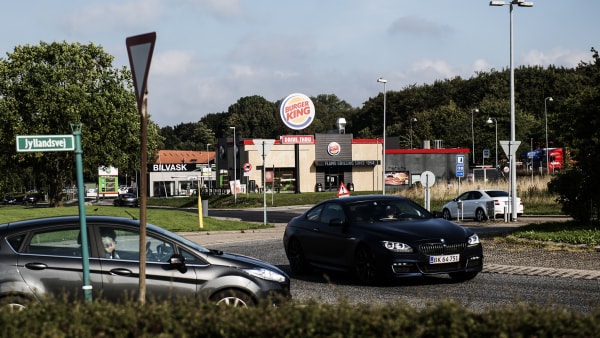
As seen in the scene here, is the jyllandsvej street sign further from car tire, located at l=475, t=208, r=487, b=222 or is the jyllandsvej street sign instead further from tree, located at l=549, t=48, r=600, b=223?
car tire, located at l=475, t=208, r=487, b=222

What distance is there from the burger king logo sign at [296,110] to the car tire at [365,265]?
5432cm

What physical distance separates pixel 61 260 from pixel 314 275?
6.96 m

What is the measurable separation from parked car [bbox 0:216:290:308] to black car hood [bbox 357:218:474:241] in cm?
394

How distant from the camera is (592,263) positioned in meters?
15.8

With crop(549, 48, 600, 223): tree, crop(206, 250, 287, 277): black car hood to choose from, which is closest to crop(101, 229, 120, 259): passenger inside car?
crop(206, 250, 287, 277): black car hood

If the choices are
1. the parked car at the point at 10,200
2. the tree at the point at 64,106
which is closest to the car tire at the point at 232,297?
the tree at the point at 64,106

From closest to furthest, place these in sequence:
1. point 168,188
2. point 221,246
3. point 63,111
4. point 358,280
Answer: point 358,280 → point 221,246 → point 63,111 → point 168,188

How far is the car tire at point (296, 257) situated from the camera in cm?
1509

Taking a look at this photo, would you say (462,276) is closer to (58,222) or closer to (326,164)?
(58,222)

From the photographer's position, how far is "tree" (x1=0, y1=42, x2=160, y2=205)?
52000 mm

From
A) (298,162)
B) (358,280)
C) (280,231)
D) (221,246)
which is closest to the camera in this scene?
(358,280)

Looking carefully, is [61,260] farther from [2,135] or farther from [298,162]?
[298,162]

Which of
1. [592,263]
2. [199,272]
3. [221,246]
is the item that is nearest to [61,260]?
[199,272]

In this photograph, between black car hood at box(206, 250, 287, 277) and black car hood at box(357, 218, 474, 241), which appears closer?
black car hood at box(206, 250, 287, 277)
